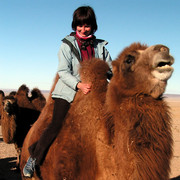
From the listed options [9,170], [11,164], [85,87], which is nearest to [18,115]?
[11,164]

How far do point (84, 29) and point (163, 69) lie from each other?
60.6 inches

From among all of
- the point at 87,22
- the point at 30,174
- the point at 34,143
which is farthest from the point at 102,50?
the point at 30,174

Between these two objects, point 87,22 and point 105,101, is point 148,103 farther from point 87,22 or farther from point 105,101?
point 87,22

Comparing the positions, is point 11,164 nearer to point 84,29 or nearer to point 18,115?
point 18,115

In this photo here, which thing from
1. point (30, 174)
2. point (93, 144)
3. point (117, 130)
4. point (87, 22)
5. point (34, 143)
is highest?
point (87, 22)

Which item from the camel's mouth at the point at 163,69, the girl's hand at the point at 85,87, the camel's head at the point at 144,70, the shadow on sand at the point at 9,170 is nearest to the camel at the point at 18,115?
the shadow on sand at the point at 9,170

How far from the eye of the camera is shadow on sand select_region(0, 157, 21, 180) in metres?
7.52

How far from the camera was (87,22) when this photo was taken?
346 cm

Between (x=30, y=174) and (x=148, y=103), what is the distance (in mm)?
1871

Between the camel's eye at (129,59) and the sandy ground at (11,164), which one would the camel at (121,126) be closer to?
the camel's eye at (129,59)

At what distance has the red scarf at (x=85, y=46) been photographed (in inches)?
135

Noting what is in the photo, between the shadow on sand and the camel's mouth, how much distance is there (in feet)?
21.1

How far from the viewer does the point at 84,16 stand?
345cm

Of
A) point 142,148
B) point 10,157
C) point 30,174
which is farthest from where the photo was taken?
point 10,157
